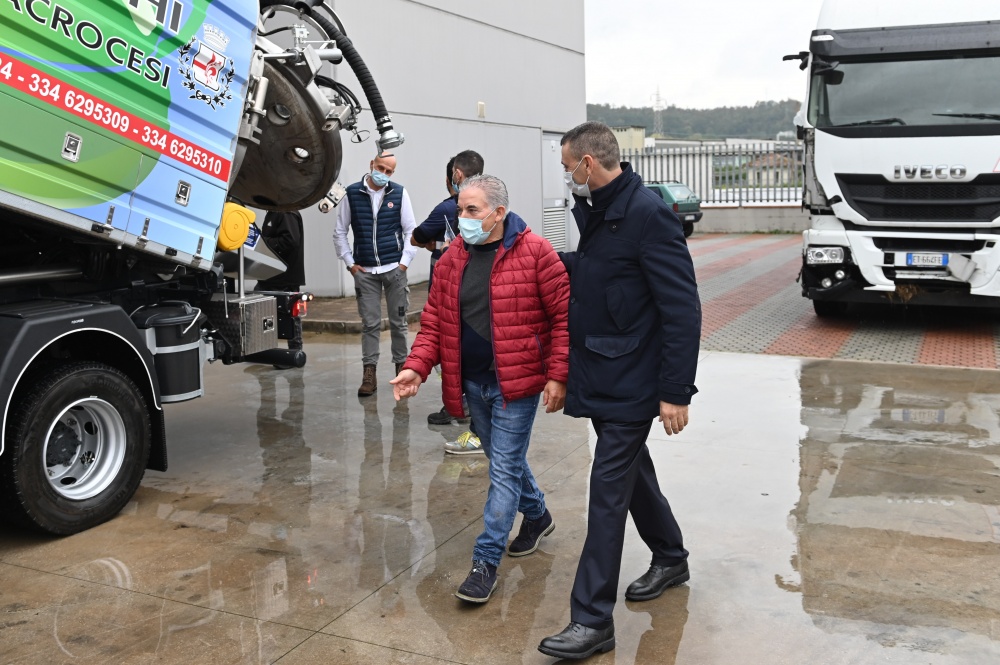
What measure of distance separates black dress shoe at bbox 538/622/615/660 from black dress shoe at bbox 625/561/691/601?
47cm

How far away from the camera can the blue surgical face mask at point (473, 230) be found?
4250 millimetres

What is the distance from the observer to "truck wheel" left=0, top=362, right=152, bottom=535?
482 centimetres

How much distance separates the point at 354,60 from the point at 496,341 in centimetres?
319

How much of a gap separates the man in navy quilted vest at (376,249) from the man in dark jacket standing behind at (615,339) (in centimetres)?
419

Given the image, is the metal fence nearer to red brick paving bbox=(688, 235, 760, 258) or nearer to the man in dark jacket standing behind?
red brick paving bbox=(688, 235, 760, 258)

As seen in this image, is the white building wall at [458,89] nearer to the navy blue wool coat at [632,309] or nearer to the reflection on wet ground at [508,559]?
the reflection on wet ground at [508,559]

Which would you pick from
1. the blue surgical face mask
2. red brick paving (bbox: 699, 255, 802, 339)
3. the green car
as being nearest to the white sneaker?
the blue surgical face mask

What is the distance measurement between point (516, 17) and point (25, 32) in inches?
568

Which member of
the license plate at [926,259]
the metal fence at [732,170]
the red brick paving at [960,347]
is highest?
the metal fence at [732,170]

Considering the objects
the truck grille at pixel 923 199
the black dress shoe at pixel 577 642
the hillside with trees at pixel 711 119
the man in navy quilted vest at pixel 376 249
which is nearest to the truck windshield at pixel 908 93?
the truck grille at pixel 923 199

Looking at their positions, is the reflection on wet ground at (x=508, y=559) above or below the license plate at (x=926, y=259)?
below

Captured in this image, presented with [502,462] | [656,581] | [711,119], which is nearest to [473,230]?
[502,462]

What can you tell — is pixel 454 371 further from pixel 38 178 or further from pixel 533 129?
pixel 533 129

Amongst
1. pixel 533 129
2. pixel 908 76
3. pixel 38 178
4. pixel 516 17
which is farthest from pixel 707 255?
pixel 38 178
